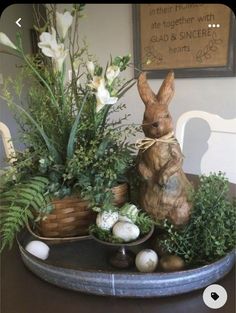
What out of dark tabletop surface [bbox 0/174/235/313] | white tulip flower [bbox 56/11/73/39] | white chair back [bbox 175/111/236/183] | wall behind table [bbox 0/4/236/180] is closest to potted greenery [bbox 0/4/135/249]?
white tulip flower [bbox 56/11/73/39]

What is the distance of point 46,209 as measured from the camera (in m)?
0.60

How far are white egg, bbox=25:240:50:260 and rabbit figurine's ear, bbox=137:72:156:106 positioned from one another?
35 centimetres

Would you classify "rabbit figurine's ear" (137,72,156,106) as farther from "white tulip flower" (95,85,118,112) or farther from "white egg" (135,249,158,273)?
"white egg" (135,249,158,273)

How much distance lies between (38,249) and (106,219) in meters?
0.15

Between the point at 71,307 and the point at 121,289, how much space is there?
8 cm

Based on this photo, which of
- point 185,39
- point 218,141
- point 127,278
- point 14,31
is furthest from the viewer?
point 185,39

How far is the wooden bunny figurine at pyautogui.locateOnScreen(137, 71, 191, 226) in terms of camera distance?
58 cm

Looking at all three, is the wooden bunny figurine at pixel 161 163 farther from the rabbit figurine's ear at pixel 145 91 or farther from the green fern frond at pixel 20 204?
the green fern frond at pixel 20 204

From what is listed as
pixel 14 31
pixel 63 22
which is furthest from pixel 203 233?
pixel 14 31

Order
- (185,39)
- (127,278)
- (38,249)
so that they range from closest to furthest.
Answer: (127,278) < (38,249) < (185,39)

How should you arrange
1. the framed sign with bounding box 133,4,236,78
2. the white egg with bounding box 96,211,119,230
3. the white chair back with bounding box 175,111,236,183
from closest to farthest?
the white egg with bounding box 96,211,119,230 < the white chair back with bounding box 175,111,236,183 < the framed sign with bounding box 133,4,236,78

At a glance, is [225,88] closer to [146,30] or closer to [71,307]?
[146,30]

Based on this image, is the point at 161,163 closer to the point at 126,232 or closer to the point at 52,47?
the point at 126,232

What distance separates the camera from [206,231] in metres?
0.52
